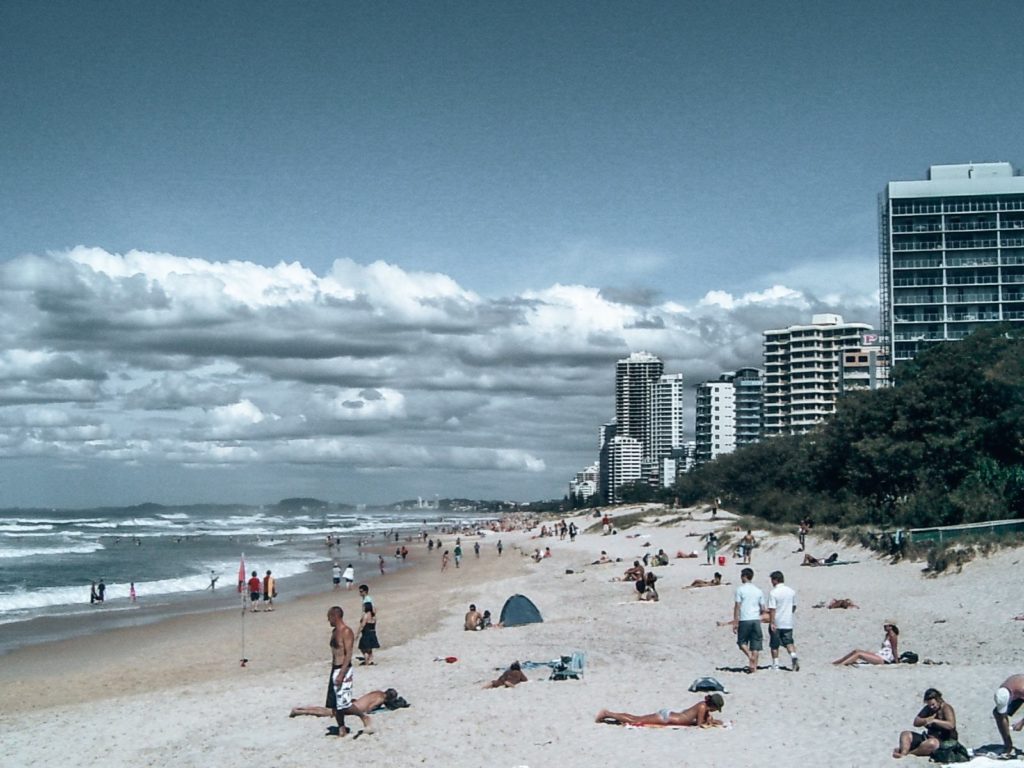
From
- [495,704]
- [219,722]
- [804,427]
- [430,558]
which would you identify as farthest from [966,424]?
[804,427]

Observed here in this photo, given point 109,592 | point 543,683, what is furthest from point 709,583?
point 109,592

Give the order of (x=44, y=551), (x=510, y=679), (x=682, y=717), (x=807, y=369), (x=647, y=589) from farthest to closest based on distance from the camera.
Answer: (x=807, y=369)
(x=44, y=551)
(x=647, y=589)
(x=510, y=679)
(x=682, y=717)

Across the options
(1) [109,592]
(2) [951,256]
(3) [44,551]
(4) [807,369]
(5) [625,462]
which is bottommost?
(3) [44,551]

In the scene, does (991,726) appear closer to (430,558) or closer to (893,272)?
(430,558)

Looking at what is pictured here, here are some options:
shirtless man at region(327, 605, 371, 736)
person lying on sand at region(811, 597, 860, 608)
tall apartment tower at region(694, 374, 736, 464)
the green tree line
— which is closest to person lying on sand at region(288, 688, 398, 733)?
shirtless man at region(327, 605, 371, 736)

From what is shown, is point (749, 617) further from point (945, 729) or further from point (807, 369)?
point (807, 369)

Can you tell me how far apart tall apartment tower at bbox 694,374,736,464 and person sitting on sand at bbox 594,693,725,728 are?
138624mm

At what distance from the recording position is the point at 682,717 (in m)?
10.9

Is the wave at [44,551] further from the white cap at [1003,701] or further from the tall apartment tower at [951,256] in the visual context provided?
the tall apartment tower at [951,256]

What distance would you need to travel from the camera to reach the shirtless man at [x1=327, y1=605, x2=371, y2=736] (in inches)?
429

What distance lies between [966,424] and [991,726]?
28.0 meters

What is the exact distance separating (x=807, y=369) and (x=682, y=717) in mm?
107980

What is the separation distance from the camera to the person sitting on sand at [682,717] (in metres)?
10.8

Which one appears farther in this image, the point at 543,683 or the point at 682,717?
the point at 543,683
